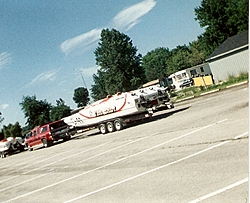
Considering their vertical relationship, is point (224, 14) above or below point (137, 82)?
above

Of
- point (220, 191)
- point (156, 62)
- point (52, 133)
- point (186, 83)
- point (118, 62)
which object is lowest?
point (220, 191)

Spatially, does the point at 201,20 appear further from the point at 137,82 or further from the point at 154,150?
the point at 154,150

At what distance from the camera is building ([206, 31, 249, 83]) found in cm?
3900

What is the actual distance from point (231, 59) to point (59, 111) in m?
33.8

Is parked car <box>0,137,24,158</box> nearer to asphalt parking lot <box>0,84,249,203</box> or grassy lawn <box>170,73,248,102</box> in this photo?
grassy lawn <box>170,73,248,102</box>

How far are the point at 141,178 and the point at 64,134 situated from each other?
66.1ft

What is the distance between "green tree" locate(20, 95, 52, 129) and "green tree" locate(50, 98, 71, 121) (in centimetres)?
138

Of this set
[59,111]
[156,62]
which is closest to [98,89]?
[59,111]

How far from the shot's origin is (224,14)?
62.8 m

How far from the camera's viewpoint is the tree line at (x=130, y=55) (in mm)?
57334

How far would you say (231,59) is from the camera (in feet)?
133

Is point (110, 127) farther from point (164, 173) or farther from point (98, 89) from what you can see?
point (98, 89)

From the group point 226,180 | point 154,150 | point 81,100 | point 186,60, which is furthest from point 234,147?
point 81,100

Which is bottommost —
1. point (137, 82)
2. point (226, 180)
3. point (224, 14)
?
point (226, 180)
